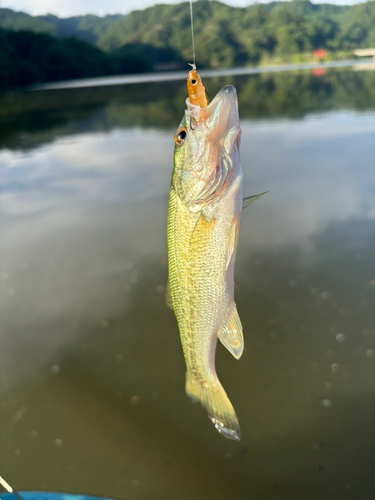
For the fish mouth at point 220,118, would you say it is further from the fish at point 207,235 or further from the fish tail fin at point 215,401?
the fish tail fin at point 215,401

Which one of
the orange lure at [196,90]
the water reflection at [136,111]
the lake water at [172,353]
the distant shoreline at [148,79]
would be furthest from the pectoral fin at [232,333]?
the distant shoreline at [148,79]

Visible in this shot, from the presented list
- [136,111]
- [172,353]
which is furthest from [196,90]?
[136,111]

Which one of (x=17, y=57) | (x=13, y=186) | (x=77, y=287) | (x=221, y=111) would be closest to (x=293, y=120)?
(x=13, y=186)

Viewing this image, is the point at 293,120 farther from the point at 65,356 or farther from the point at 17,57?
the point at 17,57

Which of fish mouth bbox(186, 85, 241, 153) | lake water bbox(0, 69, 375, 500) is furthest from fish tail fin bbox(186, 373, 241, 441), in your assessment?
lake water bbox(0, 69, 375, 500)

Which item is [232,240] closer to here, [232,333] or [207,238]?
[207,238]

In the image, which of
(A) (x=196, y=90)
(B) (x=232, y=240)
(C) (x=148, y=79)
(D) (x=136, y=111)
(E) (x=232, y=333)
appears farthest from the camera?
(C) (x=148, y=79)

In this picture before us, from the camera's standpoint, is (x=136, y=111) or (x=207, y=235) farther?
(x=136, y=111)
